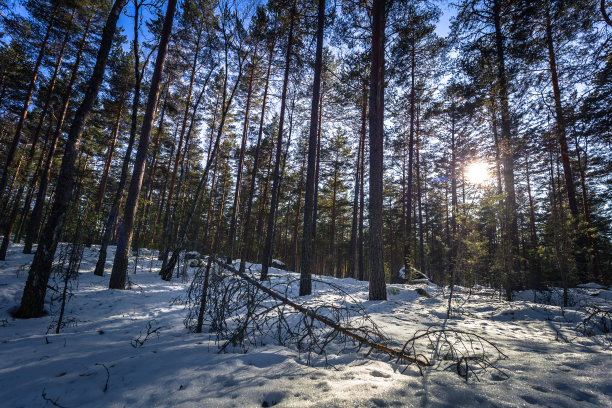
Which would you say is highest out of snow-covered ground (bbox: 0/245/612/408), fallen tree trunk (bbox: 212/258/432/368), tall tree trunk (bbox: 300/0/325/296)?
tall tree trunk (bbox: 300/0/325/296)

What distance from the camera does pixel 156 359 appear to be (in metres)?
2.09

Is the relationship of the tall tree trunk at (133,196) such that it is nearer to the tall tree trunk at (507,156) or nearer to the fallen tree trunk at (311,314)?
the fallen tree trunk at (311,314)

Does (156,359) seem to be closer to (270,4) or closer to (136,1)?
(136,1)

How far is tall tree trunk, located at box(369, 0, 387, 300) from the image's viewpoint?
6.17 m

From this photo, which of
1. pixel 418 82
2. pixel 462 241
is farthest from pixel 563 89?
pixel 462 241

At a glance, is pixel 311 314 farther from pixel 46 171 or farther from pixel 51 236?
pixel 46 171

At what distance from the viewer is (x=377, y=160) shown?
637 centimetres

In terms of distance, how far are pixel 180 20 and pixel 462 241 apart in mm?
14338

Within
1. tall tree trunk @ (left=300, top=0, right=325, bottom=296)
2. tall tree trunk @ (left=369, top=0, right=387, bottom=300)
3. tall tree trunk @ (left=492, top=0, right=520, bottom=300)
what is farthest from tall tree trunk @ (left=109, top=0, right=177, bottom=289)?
tall tree trunk @ (left=492, top=0, right=520, bottom=300)

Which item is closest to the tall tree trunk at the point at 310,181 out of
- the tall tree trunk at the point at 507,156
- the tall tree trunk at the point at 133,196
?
the tall tree trunk at the point at 133,196

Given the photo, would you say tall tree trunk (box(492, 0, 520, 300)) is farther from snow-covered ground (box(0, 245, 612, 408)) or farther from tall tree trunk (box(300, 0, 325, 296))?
tall tree trunk (box(300, 0, 325, 296))

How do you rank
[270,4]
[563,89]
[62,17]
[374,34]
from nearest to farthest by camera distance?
[374,34] → [563,89] → [270,4] → [62,17]

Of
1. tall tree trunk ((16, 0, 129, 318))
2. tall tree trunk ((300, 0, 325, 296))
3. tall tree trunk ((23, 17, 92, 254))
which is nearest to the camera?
tall tree trunk ((16, 0, 129, 318))

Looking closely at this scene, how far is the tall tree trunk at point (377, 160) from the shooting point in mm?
6168
